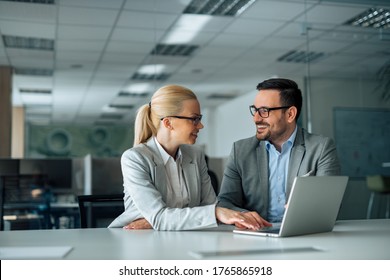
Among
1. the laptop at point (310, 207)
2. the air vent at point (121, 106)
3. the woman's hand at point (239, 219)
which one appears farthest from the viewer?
the air vent at point (121, 106)

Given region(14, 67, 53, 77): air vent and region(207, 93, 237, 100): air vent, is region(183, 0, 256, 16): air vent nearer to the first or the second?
region(14, 67, 53, 77): air vent

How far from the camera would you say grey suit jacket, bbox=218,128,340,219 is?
2459 mm

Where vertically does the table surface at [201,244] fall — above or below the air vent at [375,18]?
below

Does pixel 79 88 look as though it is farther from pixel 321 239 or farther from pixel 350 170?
pixel 321 239

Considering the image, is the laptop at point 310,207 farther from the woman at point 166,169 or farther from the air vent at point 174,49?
the air vent at point 174,49

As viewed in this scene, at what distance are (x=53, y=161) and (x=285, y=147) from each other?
4417 mm

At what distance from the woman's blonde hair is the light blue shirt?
64cm

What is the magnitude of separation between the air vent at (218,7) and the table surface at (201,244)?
387 centimetres

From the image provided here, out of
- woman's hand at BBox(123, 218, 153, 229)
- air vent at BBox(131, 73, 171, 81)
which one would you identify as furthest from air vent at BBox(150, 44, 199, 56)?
woman's hand at BBox(123, 218, 153, 229)

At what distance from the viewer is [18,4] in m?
5.31

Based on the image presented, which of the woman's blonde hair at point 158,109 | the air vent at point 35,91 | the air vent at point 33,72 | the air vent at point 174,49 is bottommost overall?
the woman's blonde hair at point 158,109

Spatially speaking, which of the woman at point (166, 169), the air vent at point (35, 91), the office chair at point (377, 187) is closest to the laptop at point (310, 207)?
the woman at point (166, 169)

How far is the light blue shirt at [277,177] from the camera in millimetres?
2469

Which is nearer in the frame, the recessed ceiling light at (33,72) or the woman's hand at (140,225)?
the woman's hand at (140,225)
